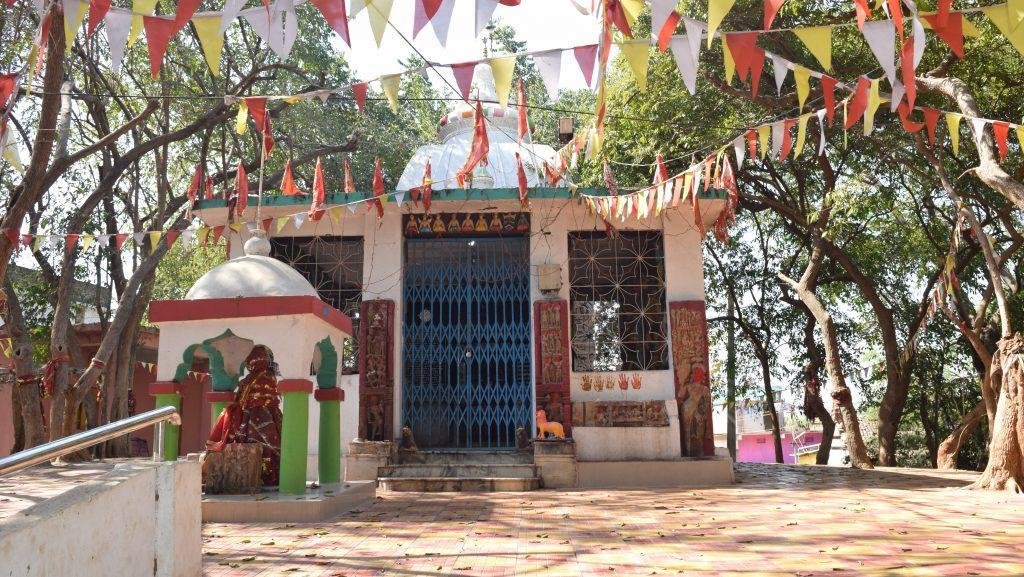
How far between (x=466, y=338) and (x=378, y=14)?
869cm

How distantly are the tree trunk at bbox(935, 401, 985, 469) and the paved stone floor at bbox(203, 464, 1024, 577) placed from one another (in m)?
5.62

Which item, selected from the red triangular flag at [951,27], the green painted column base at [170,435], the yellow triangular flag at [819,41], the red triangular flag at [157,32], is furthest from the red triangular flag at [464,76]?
the green painted column base at [170,435]

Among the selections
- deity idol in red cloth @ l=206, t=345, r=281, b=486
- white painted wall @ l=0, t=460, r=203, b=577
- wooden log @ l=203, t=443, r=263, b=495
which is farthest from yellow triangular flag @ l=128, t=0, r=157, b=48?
wooden log @ l=203, t=443, r=263, b=495

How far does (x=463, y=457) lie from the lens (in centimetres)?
1134

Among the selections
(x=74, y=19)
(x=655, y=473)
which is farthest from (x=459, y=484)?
(x=74, y=19)

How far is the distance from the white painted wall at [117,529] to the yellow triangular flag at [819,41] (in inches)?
162

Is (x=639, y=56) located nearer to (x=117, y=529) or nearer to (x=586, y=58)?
(x=586, y=58)

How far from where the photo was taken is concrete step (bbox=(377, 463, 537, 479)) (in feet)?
34.7

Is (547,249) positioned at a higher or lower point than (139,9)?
higher

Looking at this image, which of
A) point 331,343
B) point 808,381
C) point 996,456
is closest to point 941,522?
point 996,456

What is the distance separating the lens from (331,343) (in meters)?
8.81

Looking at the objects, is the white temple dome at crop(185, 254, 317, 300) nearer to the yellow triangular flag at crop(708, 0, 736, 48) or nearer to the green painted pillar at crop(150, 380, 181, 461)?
the green painted pillar at crop(150, 380, 181, 461)

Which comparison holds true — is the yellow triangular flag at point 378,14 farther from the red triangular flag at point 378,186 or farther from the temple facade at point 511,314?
the temple facade at point 511,314

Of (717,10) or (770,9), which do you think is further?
(770,9)
